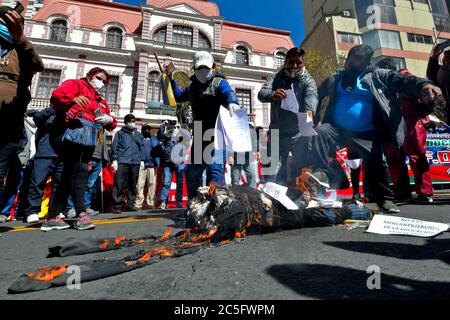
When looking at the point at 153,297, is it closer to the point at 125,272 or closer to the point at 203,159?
the point at 125,272

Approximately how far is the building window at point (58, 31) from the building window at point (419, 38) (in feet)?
106

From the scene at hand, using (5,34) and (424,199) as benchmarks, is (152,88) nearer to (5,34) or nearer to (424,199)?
(5,34)

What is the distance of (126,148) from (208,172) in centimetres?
311

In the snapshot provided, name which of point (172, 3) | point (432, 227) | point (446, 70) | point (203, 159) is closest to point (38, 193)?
point (203, 159)

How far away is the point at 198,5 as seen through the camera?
Result: 75.6 ft

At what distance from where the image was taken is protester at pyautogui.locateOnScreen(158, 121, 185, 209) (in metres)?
5.87

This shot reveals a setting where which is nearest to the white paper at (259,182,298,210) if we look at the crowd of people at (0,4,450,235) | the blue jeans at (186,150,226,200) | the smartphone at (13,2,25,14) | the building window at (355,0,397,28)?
the crowd of people at (0,4,450,235)

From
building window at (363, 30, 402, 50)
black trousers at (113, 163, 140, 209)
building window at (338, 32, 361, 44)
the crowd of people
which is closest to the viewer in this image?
the crowd of people

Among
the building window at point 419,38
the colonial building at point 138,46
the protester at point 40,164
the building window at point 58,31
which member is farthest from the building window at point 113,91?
the building window at point 419,38

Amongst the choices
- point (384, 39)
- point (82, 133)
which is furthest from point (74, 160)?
point (384, 39)

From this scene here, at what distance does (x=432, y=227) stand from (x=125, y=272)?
2027mm

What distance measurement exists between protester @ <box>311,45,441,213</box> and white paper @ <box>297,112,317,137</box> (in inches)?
9.0

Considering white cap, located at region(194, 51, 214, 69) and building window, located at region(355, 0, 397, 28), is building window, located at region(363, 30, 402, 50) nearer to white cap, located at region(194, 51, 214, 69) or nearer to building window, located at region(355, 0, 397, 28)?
building window, located at region(355, 0, 397, 28)

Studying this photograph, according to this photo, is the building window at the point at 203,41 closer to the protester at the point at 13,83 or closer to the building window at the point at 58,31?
the building window at the point at 58,31
